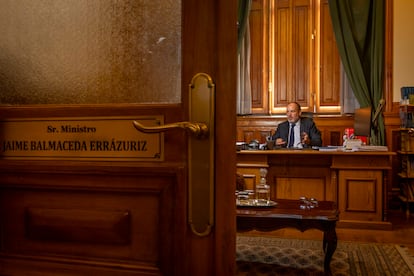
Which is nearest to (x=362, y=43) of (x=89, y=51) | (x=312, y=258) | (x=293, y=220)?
(x=312, y=258)

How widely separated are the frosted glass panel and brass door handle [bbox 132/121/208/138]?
9 cm

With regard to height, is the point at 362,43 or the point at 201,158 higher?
the point at 362,43

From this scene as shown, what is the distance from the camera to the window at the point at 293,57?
5.64 metres

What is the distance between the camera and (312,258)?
3.15 meters

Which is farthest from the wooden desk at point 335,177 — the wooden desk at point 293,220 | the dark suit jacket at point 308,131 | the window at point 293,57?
the window at point 293,57

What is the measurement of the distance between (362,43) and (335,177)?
2195mm

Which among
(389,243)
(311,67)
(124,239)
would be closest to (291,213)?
(389,243)

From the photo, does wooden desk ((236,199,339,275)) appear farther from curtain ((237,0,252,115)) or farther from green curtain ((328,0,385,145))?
curtain ((237,0,252,115))

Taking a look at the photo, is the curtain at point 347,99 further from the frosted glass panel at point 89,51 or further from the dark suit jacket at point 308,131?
the frosted glass panel at point 89,51

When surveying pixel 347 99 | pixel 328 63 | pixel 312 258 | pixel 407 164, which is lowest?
pixel 312 258

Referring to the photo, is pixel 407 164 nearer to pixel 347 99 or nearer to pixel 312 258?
pixel 347 99

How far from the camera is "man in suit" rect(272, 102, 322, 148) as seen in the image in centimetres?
481

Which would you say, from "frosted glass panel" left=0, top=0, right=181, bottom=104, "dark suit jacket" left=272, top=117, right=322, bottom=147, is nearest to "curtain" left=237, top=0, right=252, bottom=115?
"dark suit jacket" left=272, top=117, right=322, bottom=147

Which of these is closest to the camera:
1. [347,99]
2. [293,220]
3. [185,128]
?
[185,128]
